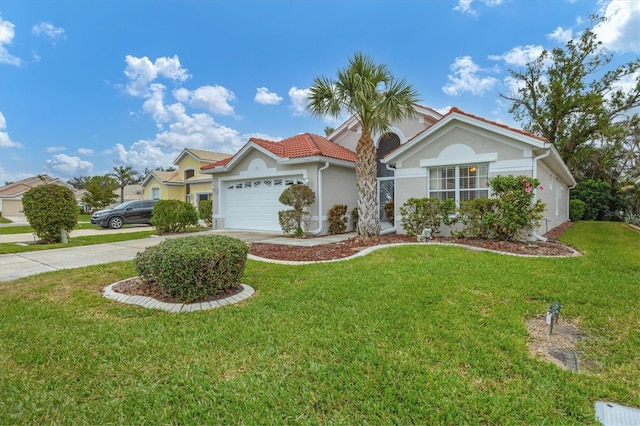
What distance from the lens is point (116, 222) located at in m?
20.1

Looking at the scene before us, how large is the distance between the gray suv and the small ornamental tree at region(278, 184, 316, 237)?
11455mm

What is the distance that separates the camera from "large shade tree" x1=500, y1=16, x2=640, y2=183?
2378cm

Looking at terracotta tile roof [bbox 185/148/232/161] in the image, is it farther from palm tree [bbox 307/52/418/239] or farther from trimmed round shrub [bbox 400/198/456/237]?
trimmed round shrub [bbox 400/198/456/237]

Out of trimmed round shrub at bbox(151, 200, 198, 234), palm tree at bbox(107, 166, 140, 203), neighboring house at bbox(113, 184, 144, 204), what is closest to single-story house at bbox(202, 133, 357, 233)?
trimmed round shrub at bbox(151, 200, 198, 234)

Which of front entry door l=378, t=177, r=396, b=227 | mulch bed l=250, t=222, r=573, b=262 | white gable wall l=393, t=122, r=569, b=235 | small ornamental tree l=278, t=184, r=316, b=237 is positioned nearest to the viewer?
mulch bed l=250, t=222, r=573, b=262

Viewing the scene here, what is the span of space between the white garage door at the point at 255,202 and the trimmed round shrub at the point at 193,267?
9258 mm

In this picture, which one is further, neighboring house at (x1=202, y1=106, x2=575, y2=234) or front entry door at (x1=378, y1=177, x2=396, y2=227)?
front entry door at (x1=378, y1=177, x2=396, y2=227)

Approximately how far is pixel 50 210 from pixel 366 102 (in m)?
12.0

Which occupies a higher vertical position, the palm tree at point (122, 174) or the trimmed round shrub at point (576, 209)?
the palm tree at point (122, 174)

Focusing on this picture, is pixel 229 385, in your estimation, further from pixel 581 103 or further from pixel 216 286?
pixel 581 103

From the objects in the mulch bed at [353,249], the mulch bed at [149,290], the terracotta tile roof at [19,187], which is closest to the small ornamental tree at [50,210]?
the mulch bed at [353,249]

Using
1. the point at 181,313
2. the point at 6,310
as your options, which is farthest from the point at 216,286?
the point at 6,310

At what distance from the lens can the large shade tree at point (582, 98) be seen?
78.0 ft

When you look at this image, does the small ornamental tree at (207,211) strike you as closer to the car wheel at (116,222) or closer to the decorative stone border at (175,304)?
the car wheel at (116,222)
